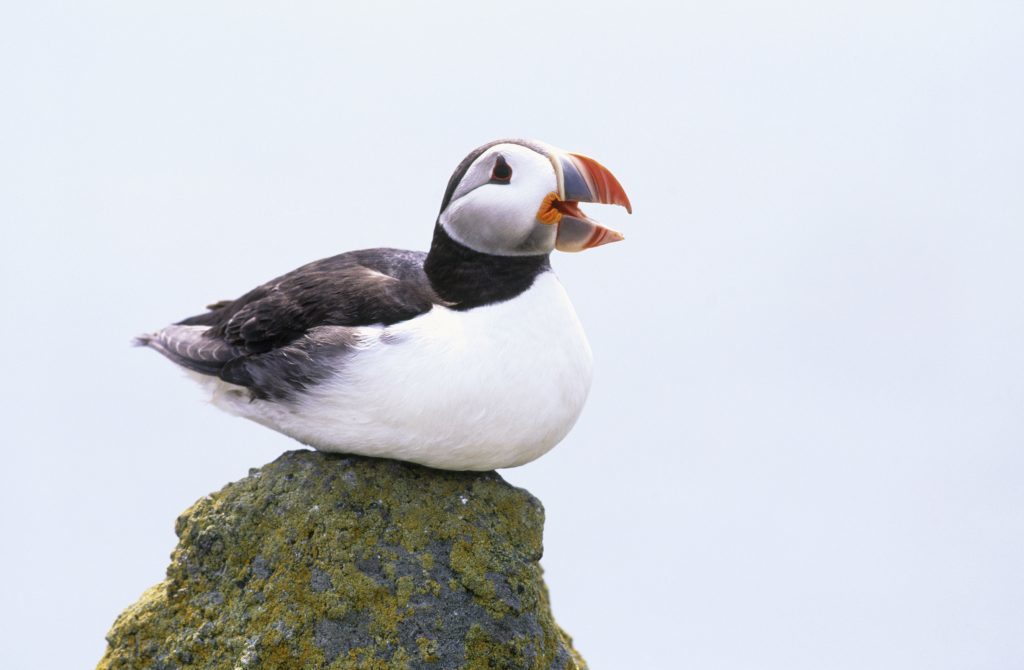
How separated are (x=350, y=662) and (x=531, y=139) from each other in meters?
2.25

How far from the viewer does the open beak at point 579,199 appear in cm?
583

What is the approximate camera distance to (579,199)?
19.1 feet

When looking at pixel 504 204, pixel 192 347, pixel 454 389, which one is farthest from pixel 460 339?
pixel 192 347

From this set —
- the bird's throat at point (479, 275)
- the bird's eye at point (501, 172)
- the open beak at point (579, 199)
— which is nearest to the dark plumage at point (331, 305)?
the bird's throat at point (479, 275)

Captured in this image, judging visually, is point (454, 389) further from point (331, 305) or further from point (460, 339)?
point (331, 305)

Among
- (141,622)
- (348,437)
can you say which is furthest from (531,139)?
(141,622)

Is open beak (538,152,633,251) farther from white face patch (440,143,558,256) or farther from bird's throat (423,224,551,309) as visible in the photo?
bird's throat (423,224,551,309)

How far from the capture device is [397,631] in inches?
225

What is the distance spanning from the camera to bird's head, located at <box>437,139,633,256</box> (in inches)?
230

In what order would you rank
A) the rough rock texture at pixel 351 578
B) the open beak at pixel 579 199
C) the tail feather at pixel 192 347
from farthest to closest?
the tail feather at pixel 192 347 → the open beak at pixel 579 199 → the rough rock texture at pixel 351 578

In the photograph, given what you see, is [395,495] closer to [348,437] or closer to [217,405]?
[348,437]

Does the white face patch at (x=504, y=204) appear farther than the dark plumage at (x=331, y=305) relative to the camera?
No

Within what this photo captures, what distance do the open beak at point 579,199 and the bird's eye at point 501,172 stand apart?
0.60 feet

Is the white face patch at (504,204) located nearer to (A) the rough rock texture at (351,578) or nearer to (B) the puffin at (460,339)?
(B) the puffin at (460,339)
